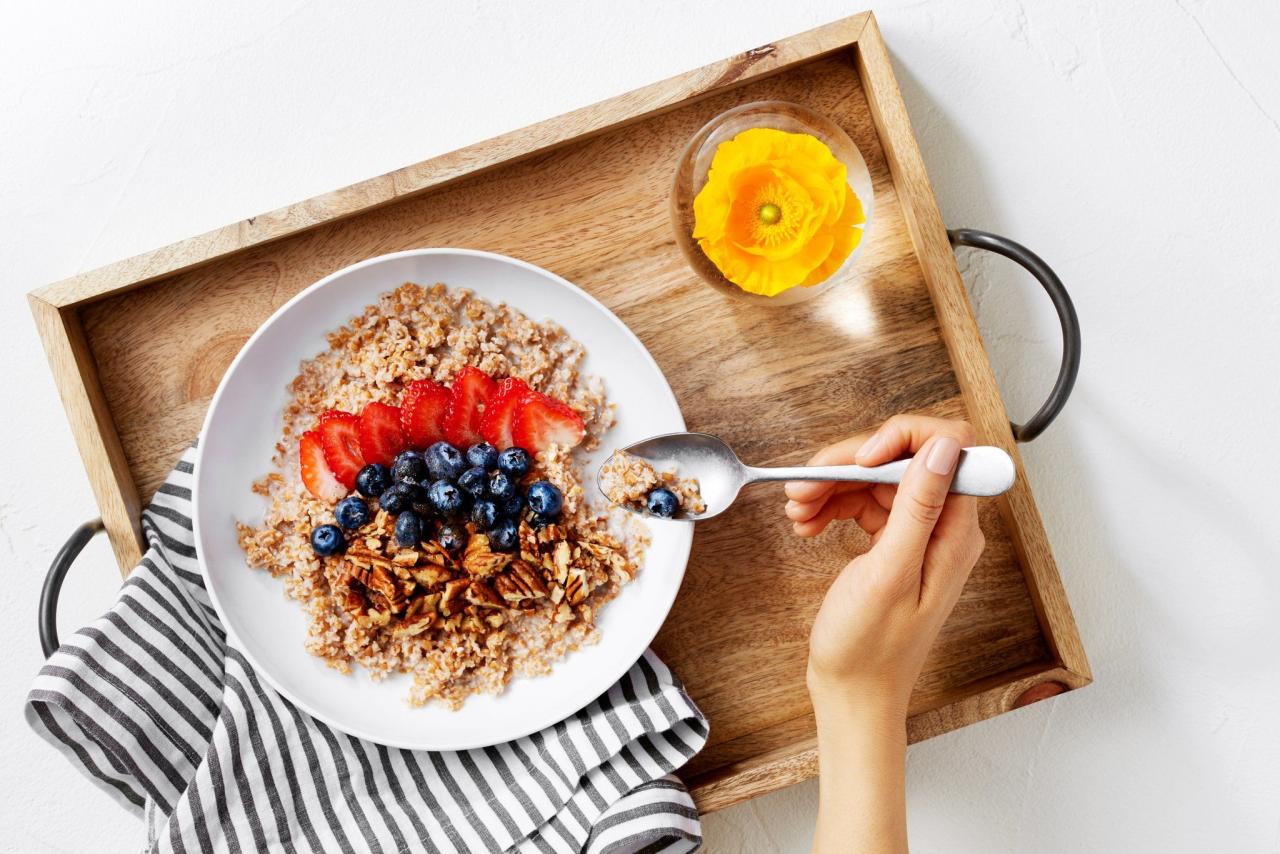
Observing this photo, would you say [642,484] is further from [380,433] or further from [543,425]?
[380,433]

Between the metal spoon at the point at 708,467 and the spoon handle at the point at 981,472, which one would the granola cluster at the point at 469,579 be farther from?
the spoon handle at the point at 981,472

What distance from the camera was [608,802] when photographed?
94 cm

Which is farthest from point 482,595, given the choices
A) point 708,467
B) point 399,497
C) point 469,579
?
point 708,467

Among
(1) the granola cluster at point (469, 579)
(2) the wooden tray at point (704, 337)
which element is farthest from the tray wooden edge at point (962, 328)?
(1) the granola cluster at point (469, 579)

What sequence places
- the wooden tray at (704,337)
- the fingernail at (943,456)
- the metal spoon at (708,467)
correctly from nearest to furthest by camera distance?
the fingernail at (943,456) < the metal spoon at (708,467) < the wooden tray at (704,337)

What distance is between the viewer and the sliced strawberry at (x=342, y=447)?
3.08 ft

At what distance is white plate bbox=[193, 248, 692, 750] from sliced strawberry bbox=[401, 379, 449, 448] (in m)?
0.11

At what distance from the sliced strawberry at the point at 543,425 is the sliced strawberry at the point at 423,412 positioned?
78 millimetres

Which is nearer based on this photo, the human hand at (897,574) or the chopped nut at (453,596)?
the human hand at (897,574)

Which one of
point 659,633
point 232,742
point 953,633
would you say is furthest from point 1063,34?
point 232,742

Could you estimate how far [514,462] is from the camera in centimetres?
92

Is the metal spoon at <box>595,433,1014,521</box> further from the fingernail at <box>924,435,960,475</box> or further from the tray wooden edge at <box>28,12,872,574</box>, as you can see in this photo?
the tray wooden edge at <box>28,12,872,574</box>

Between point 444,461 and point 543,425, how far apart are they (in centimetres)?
11

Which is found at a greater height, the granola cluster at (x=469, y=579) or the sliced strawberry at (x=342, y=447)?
the sliced strawberry at (x=342, y=447)
